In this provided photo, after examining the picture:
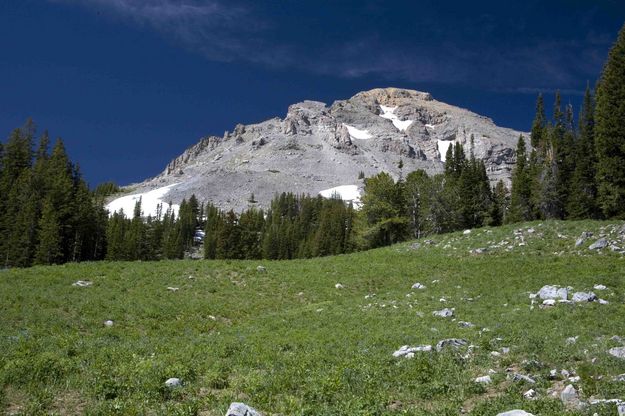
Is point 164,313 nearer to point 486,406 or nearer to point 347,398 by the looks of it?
point 347,398

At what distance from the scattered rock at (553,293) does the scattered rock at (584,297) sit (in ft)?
1.36

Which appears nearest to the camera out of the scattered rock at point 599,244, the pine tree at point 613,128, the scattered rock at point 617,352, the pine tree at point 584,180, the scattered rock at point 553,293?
the scattered rock at point 617,352

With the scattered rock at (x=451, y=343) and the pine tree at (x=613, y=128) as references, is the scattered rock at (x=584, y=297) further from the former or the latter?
the pine tree at (x=613, y=128)

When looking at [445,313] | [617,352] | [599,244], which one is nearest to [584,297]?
[445,313]

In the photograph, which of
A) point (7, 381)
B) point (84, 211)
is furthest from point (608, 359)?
point (84, 211)

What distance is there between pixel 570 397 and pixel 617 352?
3.69 meters

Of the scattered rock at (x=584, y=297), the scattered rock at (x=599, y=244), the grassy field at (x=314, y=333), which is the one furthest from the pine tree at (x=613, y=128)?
the scattered rock at (x=584, y=297)

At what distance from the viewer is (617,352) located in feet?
35.1

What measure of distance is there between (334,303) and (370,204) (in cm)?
3749

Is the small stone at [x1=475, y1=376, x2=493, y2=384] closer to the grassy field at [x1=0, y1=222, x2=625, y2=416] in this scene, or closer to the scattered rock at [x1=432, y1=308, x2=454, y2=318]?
the grassy field at [x1=0, y1=222, x2=625, y2=416]

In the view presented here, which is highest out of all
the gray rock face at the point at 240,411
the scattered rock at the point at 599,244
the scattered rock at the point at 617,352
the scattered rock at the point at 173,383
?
the scattered rock at the point at 599,244

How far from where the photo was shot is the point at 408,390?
9.23 m

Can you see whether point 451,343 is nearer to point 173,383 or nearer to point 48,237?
point 173,383

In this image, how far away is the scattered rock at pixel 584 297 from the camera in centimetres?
1783
